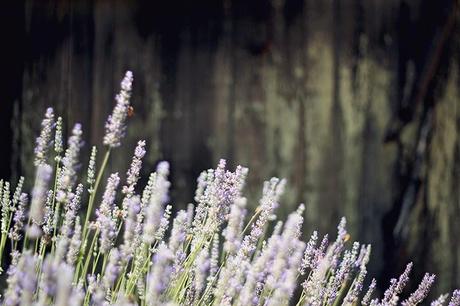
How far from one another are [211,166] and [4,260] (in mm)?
926

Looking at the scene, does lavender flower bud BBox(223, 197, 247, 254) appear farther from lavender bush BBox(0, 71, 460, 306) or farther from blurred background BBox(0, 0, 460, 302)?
blurred background BBox(0, 0, 460, 302)

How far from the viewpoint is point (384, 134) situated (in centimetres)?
360

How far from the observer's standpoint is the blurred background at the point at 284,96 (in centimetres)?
354

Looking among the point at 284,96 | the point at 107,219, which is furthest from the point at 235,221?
the point at 284,96

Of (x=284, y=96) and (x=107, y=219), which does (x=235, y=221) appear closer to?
(x=107, y=219)

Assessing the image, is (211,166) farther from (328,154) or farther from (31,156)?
(31,156)

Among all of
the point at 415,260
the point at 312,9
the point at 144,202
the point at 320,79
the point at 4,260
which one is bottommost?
the point at 144,202

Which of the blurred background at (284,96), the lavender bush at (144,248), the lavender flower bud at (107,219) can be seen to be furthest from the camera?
the blurred background at (284,96)

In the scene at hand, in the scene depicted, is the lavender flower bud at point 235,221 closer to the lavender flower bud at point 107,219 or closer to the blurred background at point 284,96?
the lavender flower bud at point 107,219

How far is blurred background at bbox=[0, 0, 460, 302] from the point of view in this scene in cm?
354

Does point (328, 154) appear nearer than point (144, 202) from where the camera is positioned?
No

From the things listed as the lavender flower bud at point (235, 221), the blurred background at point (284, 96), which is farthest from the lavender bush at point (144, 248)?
the blurred background at point (284, 96)

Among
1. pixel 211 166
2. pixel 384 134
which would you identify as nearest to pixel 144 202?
pixel 211 166

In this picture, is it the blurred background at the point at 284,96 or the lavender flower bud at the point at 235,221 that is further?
the blurred background at the point at 284,96
